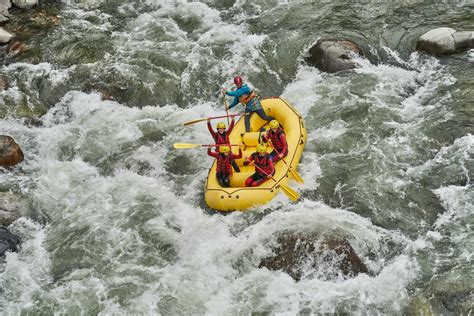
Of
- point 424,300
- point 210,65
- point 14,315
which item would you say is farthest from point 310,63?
point 14,315

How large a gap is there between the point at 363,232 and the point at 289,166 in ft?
5.94

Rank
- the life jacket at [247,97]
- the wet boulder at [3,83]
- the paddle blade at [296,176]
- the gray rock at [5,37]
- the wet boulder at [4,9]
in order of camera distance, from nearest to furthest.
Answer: the paddle blade at [296,176], the life jacket at [247,97], the wet boulder at [3,83], the gray rock at [5,37], the wet boulder at [4,9]

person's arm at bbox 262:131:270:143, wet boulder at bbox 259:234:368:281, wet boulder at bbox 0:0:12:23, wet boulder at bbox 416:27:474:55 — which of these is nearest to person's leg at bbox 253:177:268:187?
person's arm at bbox 262:131:270:143

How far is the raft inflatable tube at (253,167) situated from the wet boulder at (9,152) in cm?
383

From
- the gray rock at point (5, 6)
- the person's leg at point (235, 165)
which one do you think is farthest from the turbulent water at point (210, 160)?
the person's leg at point (235, 165)

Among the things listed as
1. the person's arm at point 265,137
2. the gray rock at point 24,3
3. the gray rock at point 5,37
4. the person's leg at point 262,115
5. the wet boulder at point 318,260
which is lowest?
the wet boulder at point 318,260

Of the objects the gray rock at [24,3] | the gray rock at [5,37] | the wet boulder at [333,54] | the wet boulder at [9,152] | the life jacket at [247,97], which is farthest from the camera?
the gray rock at [24,3]

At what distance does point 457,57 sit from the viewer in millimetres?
12094

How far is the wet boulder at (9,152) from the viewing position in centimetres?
1016

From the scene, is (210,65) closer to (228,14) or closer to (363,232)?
(228,14)

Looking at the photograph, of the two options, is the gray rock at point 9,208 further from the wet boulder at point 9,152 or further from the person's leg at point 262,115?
the person's leg at point 262,115

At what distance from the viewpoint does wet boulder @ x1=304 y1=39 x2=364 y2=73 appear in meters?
12.1

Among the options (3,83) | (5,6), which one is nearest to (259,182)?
(3,83)

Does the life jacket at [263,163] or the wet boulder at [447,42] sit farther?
the wet boulder at [447,42]
